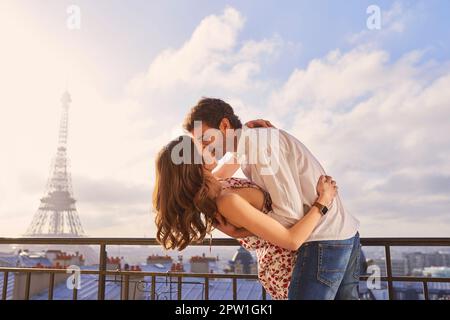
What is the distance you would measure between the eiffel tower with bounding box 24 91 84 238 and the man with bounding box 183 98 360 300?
38003mm

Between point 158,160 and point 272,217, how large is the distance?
48 cm

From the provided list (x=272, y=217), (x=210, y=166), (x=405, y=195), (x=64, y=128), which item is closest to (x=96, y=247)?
(x=210, y=166)

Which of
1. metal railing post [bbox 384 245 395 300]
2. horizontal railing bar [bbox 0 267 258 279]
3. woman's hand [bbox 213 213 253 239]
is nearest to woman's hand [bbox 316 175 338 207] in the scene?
woman's hand [bbox 213 213 253 239]

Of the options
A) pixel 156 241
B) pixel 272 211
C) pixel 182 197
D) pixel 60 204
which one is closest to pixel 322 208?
pixel 272 211

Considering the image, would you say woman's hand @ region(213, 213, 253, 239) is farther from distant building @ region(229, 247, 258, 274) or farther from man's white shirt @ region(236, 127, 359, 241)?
distant building @ region(229, 247, 258, 274)

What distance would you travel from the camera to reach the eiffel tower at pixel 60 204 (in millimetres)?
36438

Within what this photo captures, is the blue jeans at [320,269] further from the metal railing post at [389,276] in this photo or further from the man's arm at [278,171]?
the metal railing post at [389,276]

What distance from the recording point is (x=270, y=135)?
1.41 m

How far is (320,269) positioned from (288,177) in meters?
0.34

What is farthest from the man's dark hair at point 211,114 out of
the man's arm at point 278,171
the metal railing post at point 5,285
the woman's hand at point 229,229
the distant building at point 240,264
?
the metal railing post at point 5,285

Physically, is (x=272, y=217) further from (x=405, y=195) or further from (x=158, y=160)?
(x=405, y=195)
